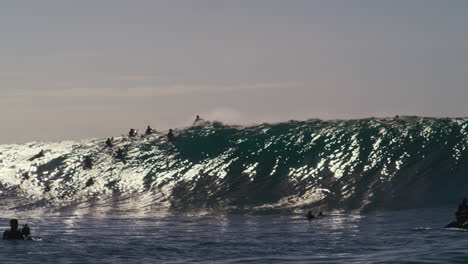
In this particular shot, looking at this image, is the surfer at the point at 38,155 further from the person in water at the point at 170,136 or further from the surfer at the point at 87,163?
the person in water at the point at 170,136

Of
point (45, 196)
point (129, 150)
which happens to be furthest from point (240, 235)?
point (129, 150)

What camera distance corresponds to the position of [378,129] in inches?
2267

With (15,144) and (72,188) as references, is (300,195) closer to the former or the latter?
(72,188)

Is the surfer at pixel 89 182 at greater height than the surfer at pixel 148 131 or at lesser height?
lesser

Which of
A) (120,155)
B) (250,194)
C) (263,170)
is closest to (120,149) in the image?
(120,155)

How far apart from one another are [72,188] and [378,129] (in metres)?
22.6

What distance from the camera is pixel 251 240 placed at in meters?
31.5

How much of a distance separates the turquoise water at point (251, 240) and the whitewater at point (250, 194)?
68 mm

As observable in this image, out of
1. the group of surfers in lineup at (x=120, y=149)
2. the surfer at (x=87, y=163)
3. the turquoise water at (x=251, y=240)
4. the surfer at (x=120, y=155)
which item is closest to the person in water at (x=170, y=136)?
the group of surfers in lineup at (x=120, y=149)

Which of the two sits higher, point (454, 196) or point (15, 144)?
point (15, 144)

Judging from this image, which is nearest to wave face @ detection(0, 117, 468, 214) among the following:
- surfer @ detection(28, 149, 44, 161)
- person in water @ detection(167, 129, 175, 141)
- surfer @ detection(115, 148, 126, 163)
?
surfer @ detection(115, 148, 126, 163)

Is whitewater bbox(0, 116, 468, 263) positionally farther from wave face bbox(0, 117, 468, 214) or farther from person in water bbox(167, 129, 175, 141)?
person in water bbox(167, 129, 175, 141)

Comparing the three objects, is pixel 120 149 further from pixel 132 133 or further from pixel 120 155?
pixel 132 133

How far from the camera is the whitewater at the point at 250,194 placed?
28531 mm
